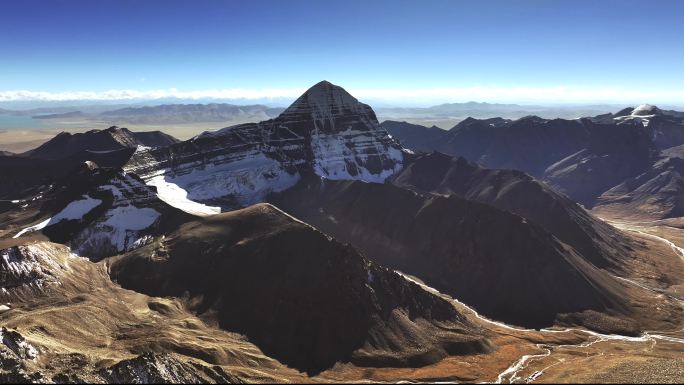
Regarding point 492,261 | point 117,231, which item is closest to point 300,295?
point 492,261

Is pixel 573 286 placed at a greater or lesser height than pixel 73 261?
lesser

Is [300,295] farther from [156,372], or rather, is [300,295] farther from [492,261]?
[492,261]

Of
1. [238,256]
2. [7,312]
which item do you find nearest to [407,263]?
[238,256]

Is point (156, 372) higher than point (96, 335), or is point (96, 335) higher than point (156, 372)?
point (156, 372)

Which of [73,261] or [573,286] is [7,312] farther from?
[573,286]

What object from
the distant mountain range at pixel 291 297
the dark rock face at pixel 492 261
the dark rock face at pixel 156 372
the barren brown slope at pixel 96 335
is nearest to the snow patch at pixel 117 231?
the distant mountain range at pixel 291 297

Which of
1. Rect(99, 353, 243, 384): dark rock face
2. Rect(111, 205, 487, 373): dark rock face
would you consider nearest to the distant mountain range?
Rect(99, 353, 243, 384): dark rock face
